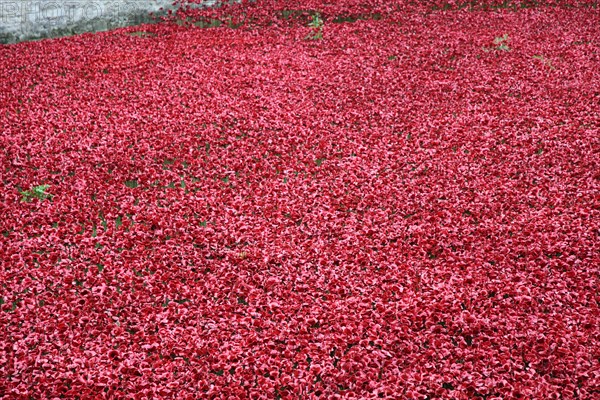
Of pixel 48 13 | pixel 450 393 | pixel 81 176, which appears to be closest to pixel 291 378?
pixel 450 393

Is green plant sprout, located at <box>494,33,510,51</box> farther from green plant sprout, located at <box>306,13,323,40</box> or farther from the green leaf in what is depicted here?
the green leaf

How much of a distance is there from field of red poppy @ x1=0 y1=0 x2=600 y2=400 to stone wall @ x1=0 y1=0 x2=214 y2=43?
3245mm

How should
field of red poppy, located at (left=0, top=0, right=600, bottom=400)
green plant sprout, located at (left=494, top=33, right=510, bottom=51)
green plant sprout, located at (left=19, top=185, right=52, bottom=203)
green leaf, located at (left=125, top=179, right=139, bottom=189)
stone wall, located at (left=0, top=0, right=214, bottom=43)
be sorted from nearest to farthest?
field of red poppy, located at (left=0, top=0, right=600, bottom=400) → green plant sprout, located at (left=19, top=185, right=52, bottom=203) → green leaf, located at (left=125, top=179, right=139, bottom=189) → green plant sprout, located at (left=494, top=33, right=510, bottom=51) → stone wall, located at (left=0, top=0, right=214, bottom=43)

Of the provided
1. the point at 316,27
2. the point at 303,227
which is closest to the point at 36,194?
the point at 303,227

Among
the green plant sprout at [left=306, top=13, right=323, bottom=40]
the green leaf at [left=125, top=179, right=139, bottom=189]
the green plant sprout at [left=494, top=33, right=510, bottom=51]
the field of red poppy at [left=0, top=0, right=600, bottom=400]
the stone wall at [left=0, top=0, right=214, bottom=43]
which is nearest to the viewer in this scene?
the field of red poppy at [left=0, top=0, right=600, bottom=400]

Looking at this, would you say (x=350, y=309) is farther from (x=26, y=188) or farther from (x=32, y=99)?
(x=32, y=99)

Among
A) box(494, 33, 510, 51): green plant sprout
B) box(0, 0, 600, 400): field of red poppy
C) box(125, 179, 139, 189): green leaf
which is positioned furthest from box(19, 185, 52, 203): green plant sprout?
box(494, 33, 510, 51): green plant sprout

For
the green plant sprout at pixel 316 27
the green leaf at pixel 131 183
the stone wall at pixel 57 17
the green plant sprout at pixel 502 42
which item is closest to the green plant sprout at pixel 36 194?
the green leaf at pixel 131 183

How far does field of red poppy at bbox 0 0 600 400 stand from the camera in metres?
4.33

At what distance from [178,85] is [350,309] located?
276 inches

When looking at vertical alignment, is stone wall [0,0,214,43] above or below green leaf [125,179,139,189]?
above

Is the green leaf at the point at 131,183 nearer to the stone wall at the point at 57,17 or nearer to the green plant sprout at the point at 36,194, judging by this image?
the green plant sprout at the point at 36,194

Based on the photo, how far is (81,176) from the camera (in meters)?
7.18

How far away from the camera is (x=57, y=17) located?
14109 mm
